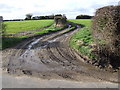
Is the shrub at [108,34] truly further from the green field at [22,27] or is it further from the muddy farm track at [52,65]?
the green field at [22,27]

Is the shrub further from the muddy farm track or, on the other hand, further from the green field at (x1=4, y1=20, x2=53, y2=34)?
the green field at (x1=4, y1=20, x2=53, y2=34)

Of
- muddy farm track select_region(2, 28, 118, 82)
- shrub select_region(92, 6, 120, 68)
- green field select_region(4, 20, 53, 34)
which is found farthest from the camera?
green field select_region(4, 20, 53, 34)

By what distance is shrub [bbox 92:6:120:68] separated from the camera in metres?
8.32

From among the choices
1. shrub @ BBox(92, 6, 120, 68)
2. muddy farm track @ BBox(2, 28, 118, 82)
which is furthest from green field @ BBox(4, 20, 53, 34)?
shrub @ BBox(92, 6, 120, 68)

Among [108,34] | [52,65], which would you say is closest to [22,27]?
[52,65]

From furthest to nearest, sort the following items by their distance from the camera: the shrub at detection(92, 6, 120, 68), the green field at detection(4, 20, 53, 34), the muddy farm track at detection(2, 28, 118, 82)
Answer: the green field at detection(4, 20, 53, 34) < the shrub at detection(92, 6, 120, 68) < the muddy farm track at detection(2, 28, 118, 82)

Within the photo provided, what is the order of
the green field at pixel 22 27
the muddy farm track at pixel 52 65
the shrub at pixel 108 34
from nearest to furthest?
the muddy farm track at pixel 52 65
the shrub at pixel 108 34
the green field at pixel 22 27

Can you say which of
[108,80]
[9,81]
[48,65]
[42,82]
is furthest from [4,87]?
[108,80]

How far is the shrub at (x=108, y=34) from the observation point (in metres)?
8.32

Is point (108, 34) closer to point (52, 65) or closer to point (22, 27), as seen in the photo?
point (52, 65)

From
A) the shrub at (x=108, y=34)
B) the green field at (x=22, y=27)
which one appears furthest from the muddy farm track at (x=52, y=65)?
the green field at (x=22, y=27)

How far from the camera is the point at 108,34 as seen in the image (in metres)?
8.73

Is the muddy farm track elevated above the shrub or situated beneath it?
situated beneath

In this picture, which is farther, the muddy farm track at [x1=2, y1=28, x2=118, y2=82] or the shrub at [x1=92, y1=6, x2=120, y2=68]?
the shrub at [x1=92, y1=6, x2=120, y2=68]
